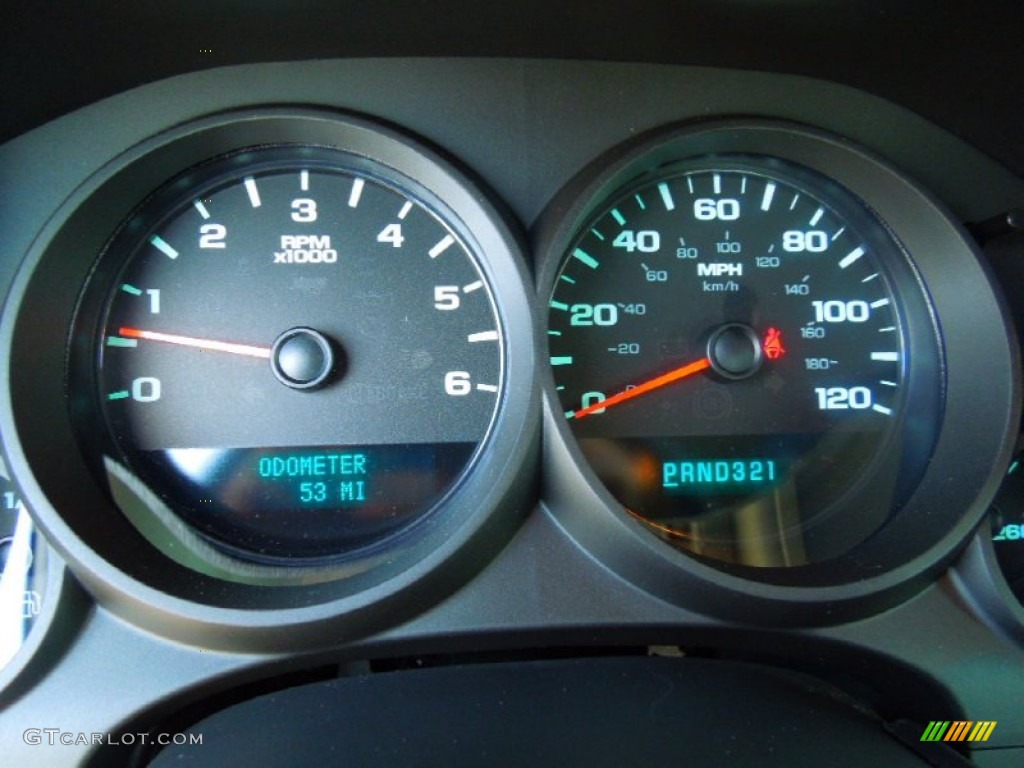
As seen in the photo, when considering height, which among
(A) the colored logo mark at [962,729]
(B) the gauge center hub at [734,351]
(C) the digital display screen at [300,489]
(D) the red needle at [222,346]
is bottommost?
(A) the colored logo mark at [962,729]

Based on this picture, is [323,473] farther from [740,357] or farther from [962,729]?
[962,729]

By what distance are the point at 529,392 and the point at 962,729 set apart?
A: 1.11 meters

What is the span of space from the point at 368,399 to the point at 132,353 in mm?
553

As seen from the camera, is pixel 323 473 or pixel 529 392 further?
pixel 323 473

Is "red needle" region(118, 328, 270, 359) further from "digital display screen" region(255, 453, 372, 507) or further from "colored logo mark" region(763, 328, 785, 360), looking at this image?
"colored logo mark" region(763, 328, 785, 360)

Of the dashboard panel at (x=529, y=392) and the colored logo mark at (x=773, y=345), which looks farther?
the colored logo mark at (x=773, y=345)

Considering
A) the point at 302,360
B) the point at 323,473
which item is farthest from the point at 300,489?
the point at 302,360

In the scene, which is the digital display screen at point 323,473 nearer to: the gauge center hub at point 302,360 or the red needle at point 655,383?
the gauge center hub at point 302,360

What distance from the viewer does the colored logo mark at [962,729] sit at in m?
2.05

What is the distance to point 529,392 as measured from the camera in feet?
6.79

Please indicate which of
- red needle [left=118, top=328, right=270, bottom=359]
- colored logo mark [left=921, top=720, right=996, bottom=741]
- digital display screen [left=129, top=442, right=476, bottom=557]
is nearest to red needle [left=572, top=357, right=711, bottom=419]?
digital display screen [left=129, top=442, right=476, bottom=557]

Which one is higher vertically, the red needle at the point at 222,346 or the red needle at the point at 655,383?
the red needle at the point at 222,346

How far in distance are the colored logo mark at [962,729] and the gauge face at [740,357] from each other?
1.47 feet

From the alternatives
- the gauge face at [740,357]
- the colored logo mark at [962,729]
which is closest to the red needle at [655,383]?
the gauge face at [740,357]
